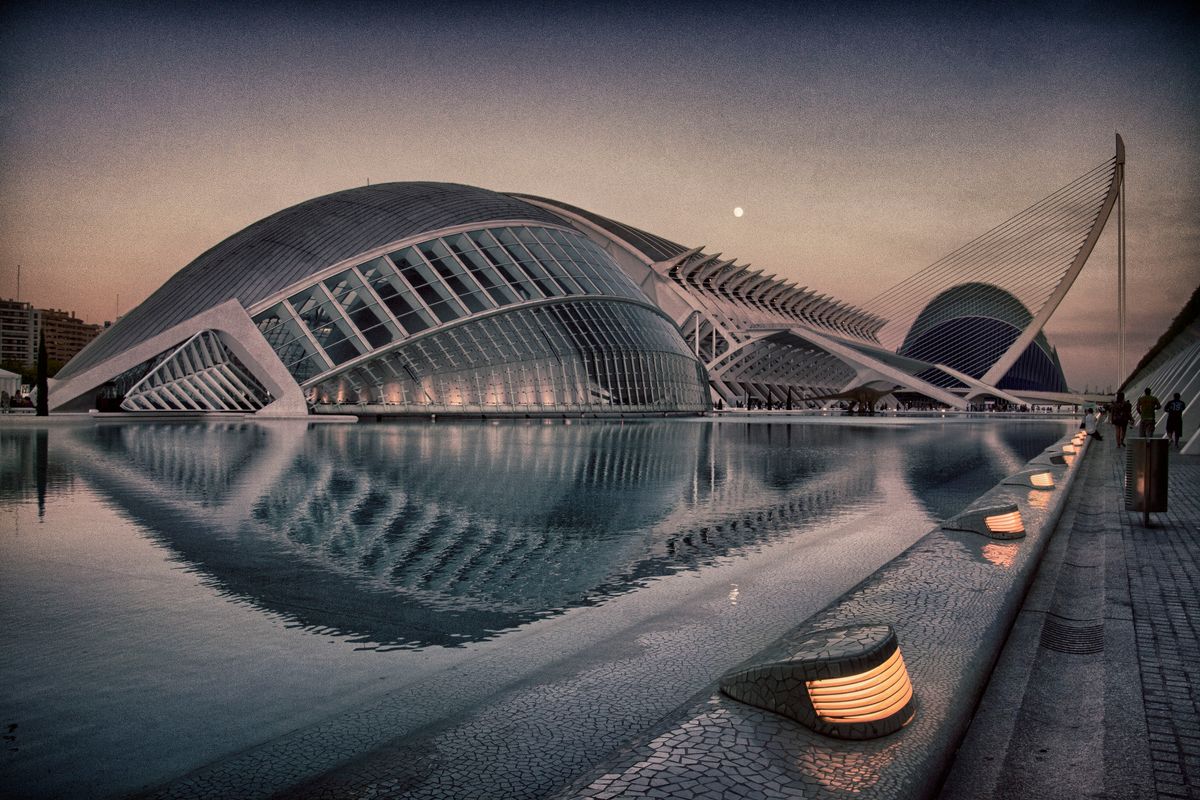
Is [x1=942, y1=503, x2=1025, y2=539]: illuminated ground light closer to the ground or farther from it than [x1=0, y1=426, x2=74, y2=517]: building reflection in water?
farther from it

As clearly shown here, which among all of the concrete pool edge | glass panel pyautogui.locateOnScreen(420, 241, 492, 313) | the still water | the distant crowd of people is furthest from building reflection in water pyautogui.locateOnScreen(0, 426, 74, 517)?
glass panel pyautogui.locateOnScreen(420, 241, 492, 313)

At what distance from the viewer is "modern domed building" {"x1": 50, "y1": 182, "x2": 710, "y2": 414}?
39.2 metres

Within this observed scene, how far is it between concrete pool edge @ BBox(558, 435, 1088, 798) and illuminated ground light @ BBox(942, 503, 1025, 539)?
70.7 inches

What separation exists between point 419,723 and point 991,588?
3.39 meters

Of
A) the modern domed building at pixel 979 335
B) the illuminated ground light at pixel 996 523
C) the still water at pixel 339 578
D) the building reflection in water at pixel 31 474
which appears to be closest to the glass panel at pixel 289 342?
the building reflection in water at pixel 31 474

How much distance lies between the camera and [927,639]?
13.0ft

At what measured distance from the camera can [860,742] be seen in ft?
9.31

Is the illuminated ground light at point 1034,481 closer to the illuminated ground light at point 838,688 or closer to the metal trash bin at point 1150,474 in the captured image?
the metal trash bin at point 1150,474

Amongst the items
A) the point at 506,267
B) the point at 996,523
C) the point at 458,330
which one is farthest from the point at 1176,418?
the point at 506,267

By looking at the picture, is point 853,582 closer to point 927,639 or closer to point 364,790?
point 927,639

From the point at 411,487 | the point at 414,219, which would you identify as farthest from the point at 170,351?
the point at 411,487

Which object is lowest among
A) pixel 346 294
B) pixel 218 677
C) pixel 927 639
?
pixel 218 677

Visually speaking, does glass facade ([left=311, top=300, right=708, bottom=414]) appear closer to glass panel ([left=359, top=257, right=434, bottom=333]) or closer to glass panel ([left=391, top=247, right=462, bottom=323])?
glass panel ([left=359, top=257, right=434, bottom=333])

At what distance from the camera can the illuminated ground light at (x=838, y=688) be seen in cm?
289
